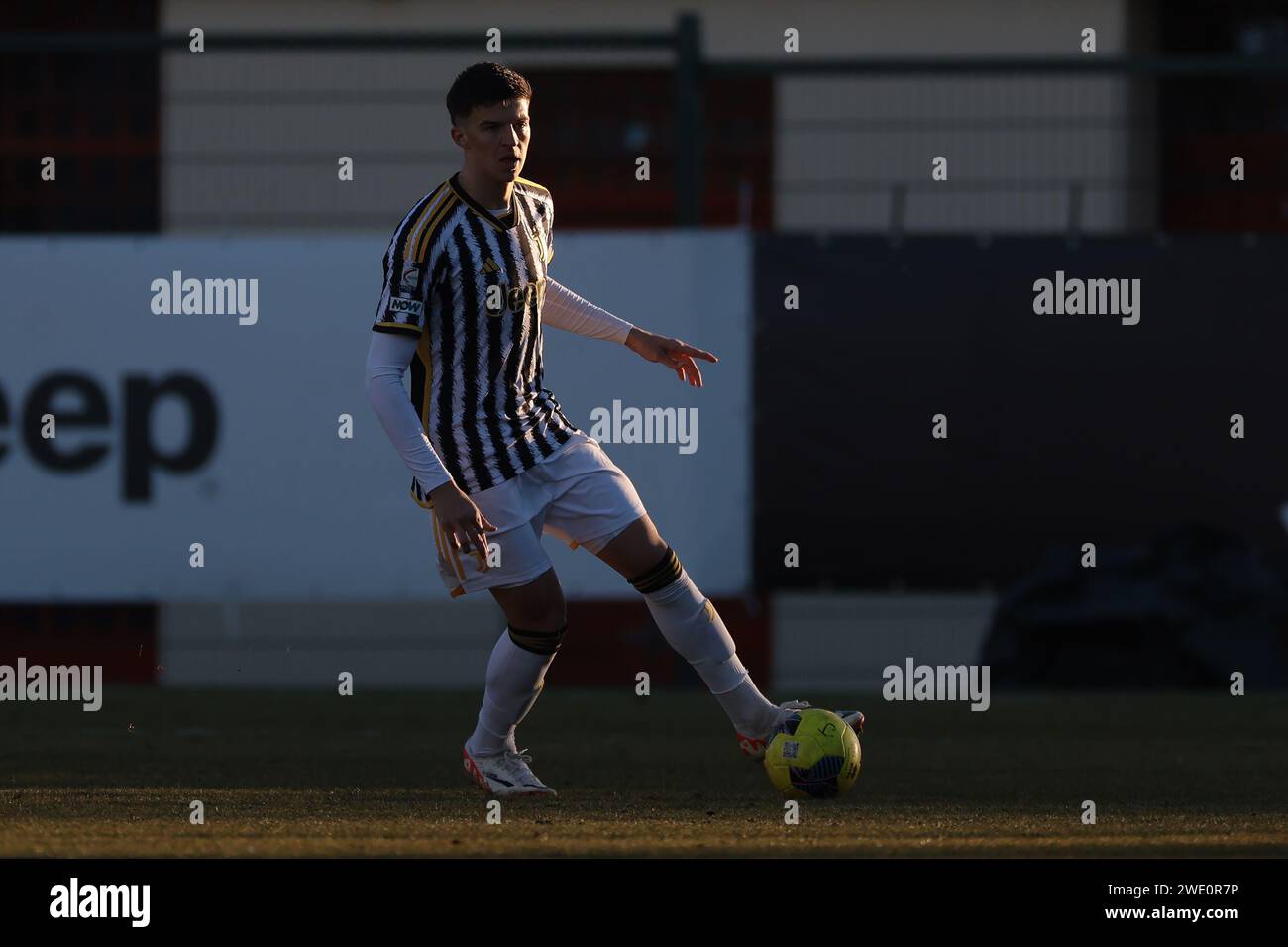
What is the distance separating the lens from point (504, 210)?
645cm

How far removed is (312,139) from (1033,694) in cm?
530

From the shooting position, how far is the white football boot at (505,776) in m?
6.50

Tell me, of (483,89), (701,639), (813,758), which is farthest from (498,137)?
(813,758)

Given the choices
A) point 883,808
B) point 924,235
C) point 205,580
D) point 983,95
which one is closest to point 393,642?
point 205,580

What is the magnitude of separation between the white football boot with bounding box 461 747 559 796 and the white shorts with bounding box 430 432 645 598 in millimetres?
514

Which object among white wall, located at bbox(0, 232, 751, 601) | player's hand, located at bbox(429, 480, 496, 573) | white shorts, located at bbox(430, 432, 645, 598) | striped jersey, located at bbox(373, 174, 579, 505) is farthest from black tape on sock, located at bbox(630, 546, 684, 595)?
white wall, located at bbox(0, 232, 751, 601)

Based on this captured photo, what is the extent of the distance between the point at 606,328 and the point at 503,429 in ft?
2.48

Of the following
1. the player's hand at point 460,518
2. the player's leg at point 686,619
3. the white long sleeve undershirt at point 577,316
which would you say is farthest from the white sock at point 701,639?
the white long sleeve undershirt at point 577,316

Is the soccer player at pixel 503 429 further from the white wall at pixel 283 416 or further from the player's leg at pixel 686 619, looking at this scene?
the white wall at pixel 283 416

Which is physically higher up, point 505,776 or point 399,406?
point 399,406

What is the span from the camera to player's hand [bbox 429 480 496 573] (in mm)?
6035

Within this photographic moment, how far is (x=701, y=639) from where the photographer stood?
6.51 m

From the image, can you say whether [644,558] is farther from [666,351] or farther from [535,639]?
[666,351]

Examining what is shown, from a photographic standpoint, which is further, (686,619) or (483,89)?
(686,619)
